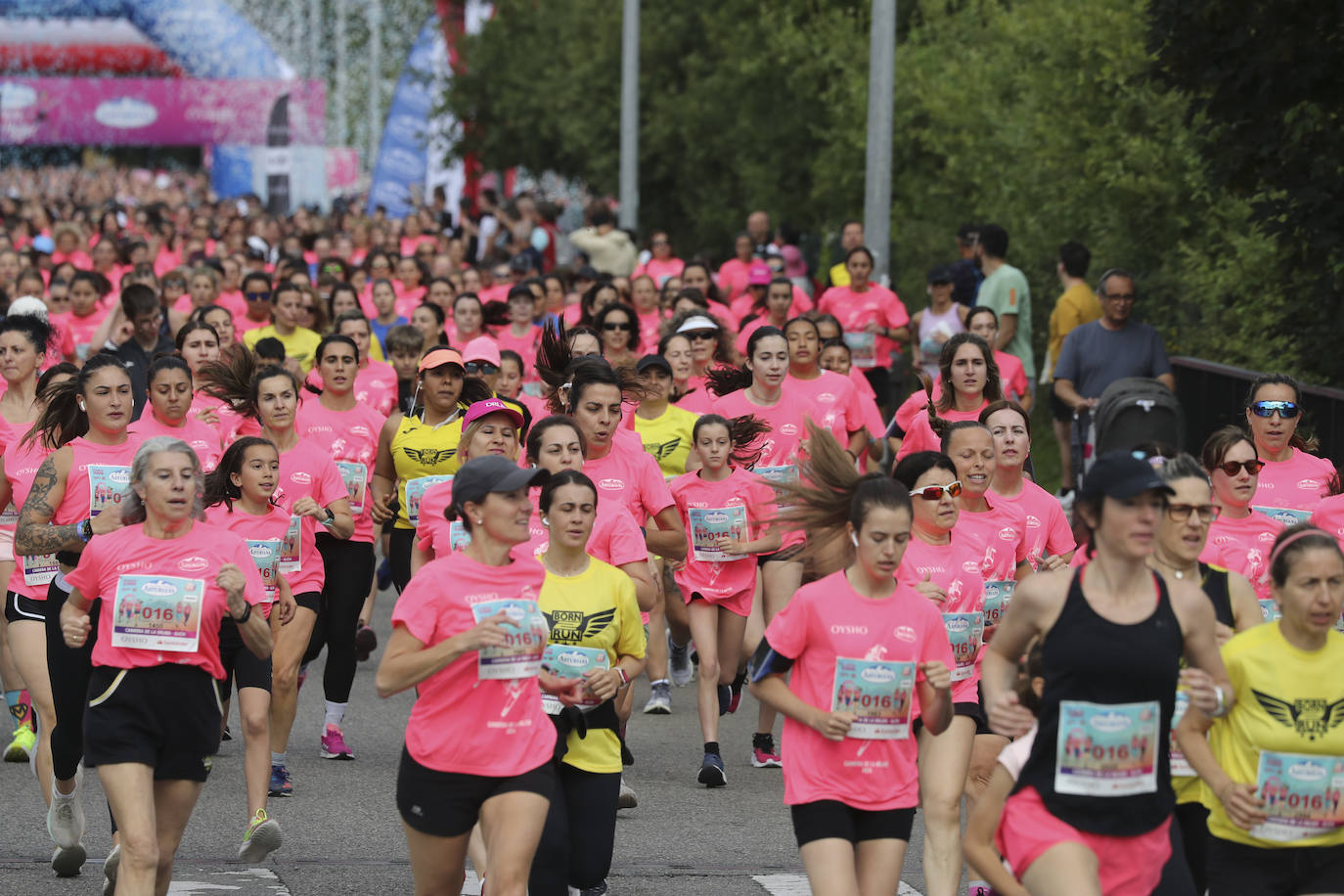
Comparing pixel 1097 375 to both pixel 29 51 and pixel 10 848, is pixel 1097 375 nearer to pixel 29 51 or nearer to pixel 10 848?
pixel 10 848

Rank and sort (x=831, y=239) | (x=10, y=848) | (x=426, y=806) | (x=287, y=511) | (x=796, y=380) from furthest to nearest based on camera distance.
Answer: (x=831, y=239)
(x=796, y=380)
(x=287, y=511)
(x=10, y=848)
(x=426, y=806)

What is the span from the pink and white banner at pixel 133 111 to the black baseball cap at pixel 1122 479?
2380 inches

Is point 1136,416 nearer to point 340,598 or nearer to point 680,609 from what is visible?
point 680,609

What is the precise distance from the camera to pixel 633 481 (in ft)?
31.8

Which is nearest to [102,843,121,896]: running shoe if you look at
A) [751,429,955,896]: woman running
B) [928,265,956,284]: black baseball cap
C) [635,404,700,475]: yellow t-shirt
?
[751,429,955,896]: woman running

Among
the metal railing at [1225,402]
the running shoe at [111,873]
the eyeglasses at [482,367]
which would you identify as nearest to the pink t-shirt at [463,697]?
the running shoe at [111,873]

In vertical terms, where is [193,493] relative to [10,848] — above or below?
above

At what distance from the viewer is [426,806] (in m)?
6.48

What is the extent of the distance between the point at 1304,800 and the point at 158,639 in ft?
11.3

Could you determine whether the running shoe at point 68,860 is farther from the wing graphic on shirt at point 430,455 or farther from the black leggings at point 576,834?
the wing graphic on shirt at point 430,455

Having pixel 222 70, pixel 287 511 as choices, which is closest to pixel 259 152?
pixel 222 70

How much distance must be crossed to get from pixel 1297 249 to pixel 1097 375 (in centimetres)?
187

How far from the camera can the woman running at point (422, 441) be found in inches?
422

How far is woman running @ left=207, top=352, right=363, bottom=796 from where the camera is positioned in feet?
32.3
